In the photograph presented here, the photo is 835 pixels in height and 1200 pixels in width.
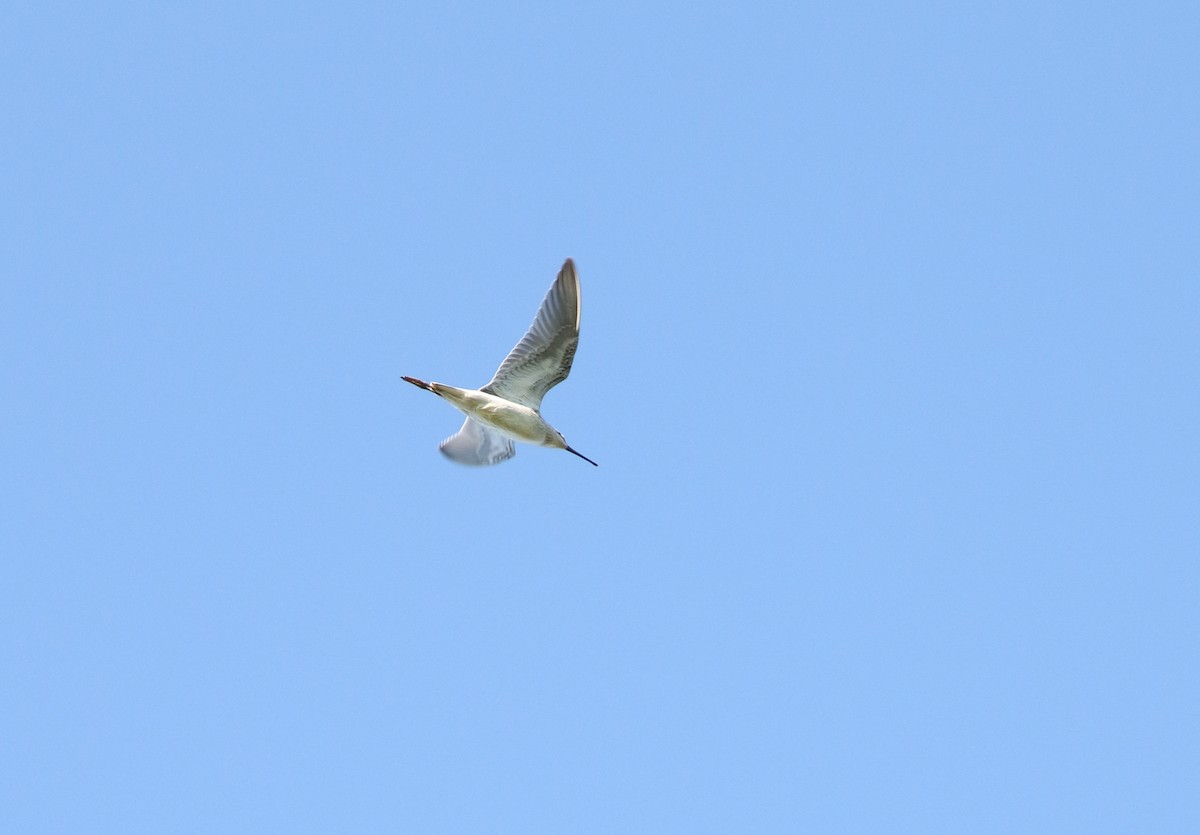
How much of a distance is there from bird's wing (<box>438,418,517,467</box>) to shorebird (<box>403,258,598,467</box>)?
4.17 feet

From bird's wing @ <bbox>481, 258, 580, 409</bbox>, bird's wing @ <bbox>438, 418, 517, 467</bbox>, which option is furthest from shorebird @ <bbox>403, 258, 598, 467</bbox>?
bird's wing @ <bbox>438, 418, 517, 467</bbox>

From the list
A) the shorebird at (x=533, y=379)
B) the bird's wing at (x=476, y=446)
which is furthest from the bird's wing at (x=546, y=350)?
the bird's wing at (x=476, y=446)

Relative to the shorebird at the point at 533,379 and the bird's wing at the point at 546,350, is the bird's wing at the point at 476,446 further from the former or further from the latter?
the bird's wing at the point at 546,350

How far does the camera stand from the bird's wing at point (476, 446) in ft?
93.6

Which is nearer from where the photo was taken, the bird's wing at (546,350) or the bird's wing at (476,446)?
the bird's wing at (546,350)

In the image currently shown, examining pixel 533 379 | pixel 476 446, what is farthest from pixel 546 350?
pixel 476 446

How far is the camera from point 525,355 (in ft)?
83.4

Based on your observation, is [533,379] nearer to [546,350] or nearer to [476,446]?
[546,350]

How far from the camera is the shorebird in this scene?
82.1ft

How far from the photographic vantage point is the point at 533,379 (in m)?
25.8

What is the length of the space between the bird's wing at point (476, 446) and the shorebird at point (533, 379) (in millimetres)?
1271

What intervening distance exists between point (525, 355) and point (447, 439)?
14.1 feet

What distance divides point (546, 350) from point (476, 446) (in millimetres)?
4065

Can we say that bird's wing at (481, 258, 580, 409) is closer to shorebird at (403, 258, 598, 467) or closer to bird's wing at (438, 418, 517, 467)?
shorebird at (403, 258, 598, 467)
